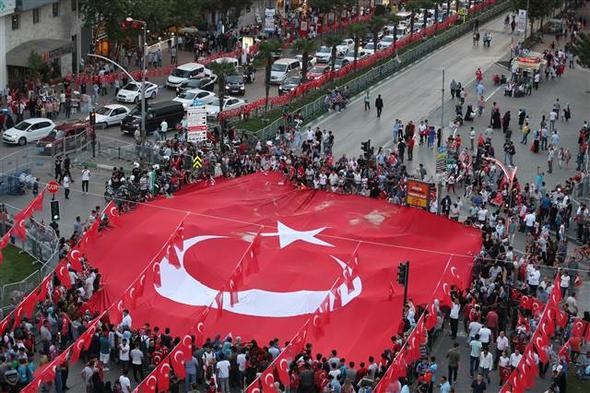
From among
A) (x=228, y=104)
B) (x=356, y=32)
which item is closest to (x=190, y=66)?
(x=228, y=104)

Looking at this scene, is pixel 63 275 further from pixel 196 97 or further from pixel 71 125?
pixel 196 97

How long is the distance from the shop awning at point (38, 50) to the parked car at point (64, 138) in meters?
11.0

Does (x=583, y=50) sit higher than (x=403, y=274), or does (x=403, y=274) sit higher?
(x=403, y=274)

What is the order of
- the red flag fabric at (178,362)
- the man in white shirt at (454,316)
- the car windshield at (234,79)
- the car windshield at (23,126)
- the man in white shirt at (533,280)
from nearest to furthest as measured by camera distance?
1. the red flag fabric at (178,362)
2. the man in white shirt at (454,316)
3. the man in white shirt at (533,280)
4. the car windshield at (23,126)
5. the car windshield at (234,79)

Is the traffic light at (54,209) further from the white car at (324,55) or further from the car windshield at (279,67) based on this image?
the white car at (324,55)

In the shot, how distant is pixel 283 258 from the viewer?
4441cm

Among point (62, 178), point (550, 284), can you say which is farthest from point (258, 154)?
point (550, 284)

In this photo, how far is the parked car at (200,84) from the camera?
74.5 meters

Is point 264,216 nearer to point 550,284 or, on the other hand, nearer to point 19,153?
point 550,284

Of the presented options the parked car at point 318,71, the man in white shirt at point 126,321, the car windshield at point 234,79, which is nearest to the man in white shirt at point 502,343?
the man in white shirt at point 126,321

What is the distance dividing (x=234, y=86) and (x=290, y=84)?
356cm

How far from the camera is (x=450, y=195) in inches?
2188

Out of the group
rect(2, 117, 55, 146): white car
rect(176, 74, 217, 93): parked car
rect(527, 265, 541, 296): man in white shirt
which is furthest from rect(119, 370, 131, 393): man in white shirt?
rect(176, 74, 217, 93): parked car

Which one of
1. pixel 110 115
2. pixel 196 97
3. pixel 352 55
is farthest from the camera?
pixel 352 55
